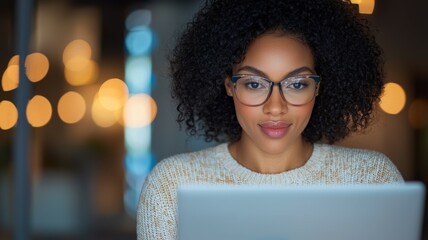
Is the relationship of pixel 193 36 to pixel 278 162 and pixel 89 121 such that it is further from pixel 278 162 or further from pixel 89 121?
pixel 89 121

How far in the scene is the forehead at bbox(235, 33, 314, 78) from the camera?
2027 mm

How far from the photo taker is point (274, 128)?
2.03m

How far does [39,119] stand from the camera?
6.79 meters

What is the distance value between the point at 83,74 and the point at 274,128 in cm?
522

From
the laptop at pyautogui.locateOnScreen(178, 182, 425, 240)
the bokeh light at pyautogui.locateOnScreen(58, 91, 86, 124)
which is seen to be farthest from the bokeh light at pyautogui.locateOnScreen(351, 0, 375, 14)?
the bokeh light at pyautogui.locateOnScreen(58, 91, 86, 124)

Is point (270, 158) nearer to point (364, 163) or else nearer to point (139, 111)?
point (364, 163)

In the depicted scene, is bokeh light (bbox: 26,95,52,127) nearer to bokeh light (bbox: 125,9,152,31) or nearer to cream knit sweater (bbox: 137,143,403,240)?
bokeh light (bbox: 125,9,152,31)

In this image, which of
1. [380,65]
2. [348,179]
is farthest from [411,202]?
[380,65]

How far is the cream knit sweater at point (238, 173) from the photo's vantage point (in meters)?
2.16

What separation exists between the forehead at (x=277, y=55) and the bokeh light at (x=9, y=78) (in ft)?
9.72

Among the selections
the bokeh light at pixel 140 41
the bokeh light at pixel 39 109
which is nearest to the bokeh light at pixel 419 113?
the bokeh light at pixel 140 41

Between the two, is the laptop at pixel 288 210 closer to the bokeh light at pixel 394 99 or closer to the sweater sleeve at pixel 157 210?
the sweater sleeve at pixel 157 210

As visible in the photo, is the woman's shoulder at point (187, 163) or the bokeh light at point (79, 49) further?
the bokeh light at point (79, 49)

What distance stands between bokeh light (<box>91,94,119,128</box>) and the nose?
5224 mm
